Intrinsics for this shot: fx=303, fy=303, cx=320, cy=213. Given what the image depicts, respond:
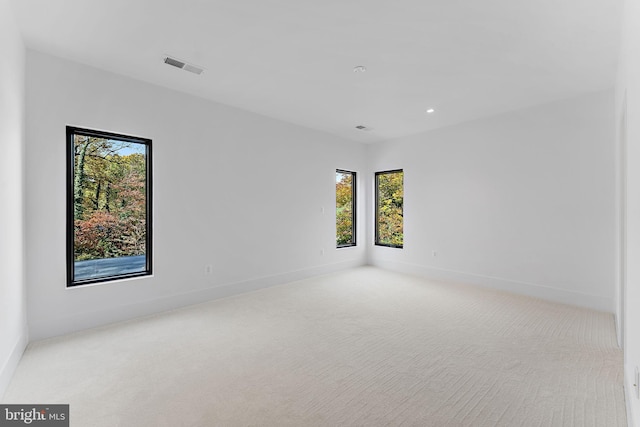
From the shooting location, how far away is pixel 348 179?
6.74 metres

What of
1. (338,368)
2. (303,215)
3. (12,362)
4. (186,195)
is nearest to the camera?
(12,362)

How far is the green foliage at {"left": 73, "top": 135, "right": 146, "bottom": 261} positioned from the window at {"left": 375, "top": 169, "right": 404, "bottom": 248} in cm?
466

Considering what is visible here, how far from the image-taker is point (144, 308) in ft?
12.0

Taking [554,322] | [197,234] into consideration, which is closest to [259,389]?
[197,234]

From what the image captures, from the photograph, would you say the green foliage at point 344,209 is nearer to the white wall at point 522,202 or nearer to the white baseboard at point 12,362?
the white wall at point 522,202

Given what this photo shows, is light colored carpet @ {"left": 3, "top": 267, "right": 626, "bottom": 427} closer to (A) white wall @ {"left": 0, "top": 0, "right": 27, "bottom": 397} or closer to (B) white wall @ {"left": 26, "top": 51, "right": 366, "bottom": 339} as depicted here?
(A) white wall @ {"left": 0, "top": 0, "right": 27, "bottom": 397}

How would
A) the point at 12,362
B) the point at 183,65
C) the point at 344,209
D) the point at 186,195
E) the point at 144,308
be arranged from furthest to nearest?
1. the point at 344,209
2. the point at 186,195
3. the point at 144,308
4. the point at 183,65
5. the point at 12,362

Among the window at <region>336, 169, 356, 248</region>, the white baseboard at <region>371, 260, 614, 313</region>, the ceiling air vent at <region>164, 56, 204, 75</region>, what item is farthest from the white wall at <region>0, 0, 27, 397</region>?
the white baseboard at <region>371, 260, 614, 313</region>

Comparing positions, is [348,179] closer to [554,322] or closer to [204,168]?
[204,168]

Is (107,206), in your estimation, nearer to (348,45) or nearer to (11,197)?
(11,197)

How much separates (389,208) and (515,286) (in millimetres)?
2764

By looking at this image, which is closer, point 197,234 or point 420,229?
point 197,234

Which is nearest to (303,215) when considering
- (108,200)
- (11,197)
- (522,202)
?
(108,200)

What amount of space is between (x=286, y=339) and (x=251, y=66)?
2896mm
